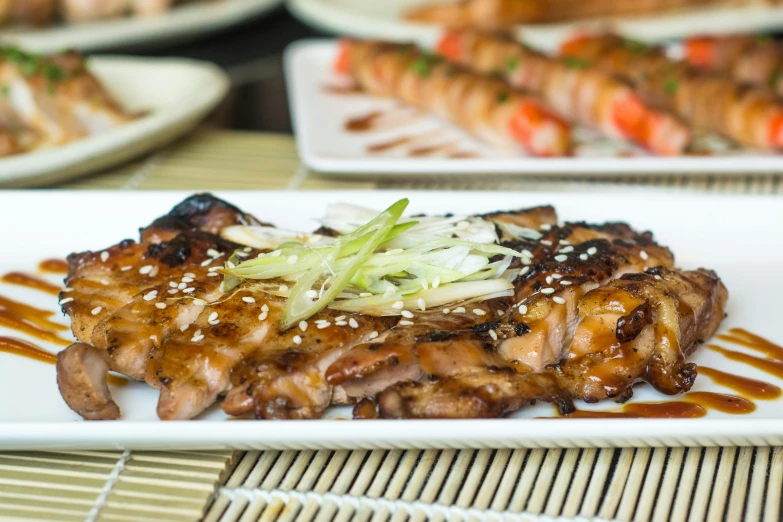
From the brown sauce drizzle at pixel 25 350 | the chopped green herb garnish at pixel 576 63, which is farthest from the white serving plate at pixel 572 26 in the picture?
the brown sauce drizzle at pixel 25 350

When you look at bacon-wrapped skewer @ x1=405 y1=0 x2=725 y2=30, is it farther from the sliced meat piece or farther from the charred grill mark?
the sliced meat piece

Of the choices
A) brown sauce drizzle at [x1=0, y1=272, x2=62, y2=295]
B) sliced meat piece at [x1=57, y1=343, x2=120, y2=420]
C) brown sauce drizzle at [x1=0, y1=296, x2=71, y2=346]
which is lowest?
brown sauce drizzle at [x1=0, y1=272, x2=62, y2=295]

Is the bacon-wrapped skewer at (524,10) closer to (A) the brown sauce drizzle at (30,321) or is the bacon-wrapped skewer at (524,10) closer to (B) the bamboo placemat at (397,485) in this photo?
(A) the brown sauce drizzle at (30,321)

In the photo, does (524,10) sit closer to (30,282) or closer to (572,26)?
(572,26)

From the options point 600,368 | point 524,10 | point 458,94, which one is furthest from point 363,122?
point 600,368

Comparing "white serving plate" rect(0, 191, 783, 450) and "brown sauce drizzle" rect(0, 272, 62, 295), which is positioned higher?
"white serving plate" rect(0, 191, 783, 450)

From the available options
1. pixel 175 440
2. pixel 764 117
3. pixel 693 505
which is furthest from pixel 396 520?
pixel 764 117

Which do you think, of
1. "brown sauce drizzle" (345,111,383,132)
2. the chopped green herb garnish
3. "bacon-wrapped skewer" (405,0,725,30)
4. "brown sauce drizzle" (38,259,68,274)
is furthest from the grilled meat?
"bacon-wrapped skewer" (405,0,725,30)
